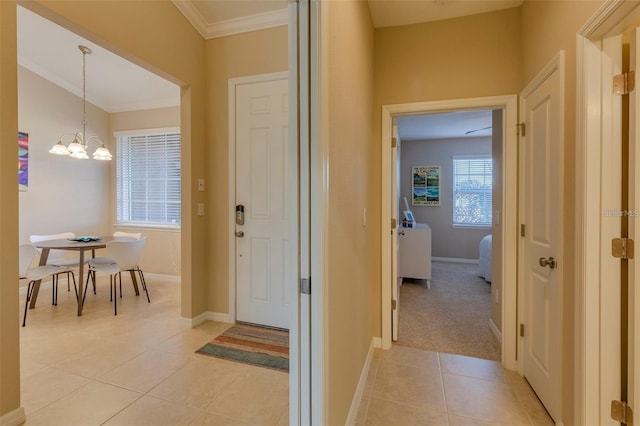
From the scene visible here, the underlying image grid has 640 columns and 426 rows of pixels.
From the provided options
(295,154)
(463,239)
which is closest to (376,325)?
(295,154)

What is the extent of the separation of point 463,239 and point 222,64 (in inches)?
215

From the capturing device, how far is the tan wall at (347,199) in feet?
4.05

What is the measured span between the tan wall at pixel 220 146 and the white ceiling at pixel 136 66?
174mm

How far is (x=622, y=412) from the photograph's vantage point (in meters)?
1.29

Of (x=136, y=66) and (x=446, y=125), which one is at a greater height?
(x=136, y=66)

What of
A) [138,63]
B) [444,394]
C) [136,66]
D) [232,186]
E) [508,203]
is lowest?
[444,394]

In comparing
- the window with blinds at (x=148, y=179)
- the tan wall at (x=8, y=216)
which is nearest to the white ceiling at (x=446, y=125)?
the window with blinds at (x=148, y=179)

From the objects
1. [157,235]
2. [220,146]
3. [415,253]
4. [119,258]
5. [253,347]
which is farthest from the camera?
[157,235]

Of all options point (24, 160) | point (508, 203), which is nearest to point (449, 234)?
point (508, 203)

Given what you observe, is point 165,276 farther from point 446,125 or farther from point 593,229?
point 446,125

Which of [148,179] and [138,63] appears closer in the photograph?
[138,63]

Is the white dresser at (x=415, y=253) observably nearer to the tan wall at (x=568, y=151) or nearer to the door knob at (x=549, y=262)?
the door knob at (x=549, y=262)

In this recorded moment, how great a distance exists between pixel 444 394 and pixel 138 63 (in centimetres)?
342

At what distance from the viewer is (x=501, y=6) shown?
213cm
